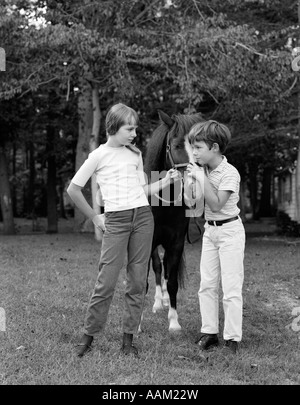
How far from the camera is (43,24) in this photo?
14.2 metres

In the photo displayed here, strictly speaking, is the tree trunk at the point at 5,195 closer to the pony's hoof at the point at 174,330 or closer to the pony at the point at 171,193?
the pony at the point at 171,193

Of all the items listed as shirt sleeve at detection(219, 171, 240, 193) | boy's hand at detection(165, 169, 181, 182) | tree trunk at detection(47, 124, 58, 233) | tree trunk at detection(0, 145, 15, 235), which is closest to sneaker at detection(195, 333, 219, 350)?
shirt sleeve at detection(219, 171, 240, 193)

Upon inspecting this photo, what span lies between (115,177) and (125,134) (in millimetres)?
369

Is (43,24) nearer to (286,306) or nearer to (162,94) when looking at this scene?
(162,94)

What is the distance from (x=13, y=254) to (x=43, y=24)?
601cm

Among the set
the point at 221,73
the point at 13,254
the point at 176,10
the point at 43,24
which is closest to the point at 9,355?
the point at 13,254

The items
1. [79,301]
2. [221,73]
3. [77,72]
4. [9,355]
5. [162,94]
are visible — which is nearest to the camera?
[9,355]

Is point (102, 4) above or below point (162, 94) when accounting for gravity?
above

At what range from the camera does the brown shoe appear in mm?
4539

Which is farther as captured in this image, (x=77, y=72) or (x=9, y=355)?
(x=77, y=72)

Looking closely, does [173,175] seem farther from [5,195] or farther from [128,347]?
[5,195]

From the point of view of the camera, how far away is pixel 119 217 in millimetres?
4578

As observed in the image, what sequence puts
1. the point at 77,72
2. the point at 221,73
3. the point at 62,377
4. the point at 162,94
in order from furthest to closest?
the point at 162,94 → the point at 77,72 → the point at 221,73 → the point at 62,377

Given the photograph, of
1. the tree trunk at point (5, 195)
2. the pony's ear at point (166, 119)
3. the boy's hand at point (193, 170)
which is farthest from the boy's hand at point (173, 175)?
the tree trunk at point (5, 195)
